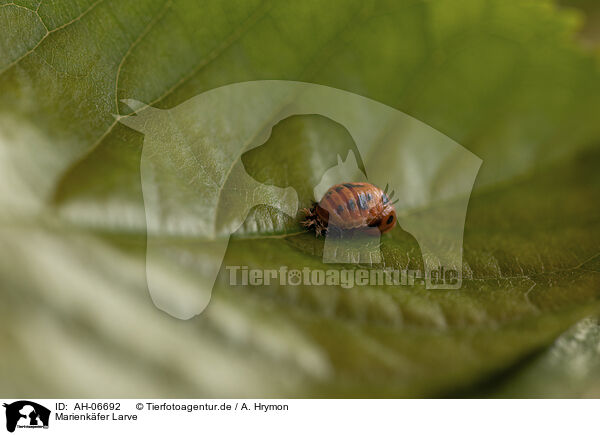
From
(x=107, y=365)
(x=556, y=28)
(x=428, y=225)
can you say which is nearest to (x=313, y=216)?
(x=428, y=225)
